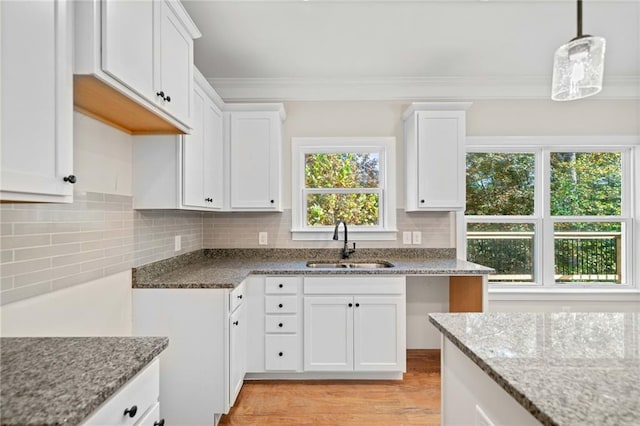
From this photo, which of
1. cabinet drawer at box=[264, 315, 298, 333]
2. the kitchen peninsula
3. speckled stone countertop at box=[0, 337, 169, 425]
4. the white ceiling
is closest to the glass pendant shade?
the white ceiling

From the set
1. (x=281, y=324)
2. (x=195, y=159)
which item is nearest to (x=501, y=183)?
(x=281, y=324)

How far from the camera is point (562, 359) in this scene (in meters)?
0.94

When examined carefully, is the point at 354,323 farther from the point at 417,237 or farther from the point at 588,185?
the point at 588,185

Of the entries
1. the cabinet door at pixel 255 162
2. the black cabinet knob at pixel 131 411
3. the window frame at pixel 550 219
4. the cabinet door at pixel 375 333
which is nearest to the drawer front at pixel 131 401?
the black cabinet knob at pixel 131 411

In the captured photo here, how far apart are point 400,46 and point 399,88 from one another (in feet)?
1.86

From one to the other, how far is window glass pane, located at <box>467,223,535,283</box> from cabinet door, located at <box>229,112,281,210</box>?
195 centimetres

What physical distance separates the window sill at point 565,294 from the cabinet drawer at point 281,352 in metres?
1.92

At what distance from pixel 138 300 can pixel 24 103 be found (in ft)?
4.77

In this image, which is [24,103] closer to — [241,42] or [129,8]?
[129,8]

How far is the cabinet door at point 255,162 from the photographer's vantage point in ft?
9.89

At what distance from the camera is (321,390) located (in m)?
2.61

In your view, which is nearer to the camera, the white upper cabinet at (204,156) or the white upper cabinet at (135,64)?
the white upper cabinet at (135,64)

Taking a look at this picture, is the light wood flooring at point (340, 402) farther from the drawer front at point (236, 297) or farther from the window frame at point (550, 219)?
the window frame at point (550, 219)

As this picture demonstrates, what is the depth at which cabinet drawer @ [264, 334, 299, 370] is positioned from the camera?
2.66m
